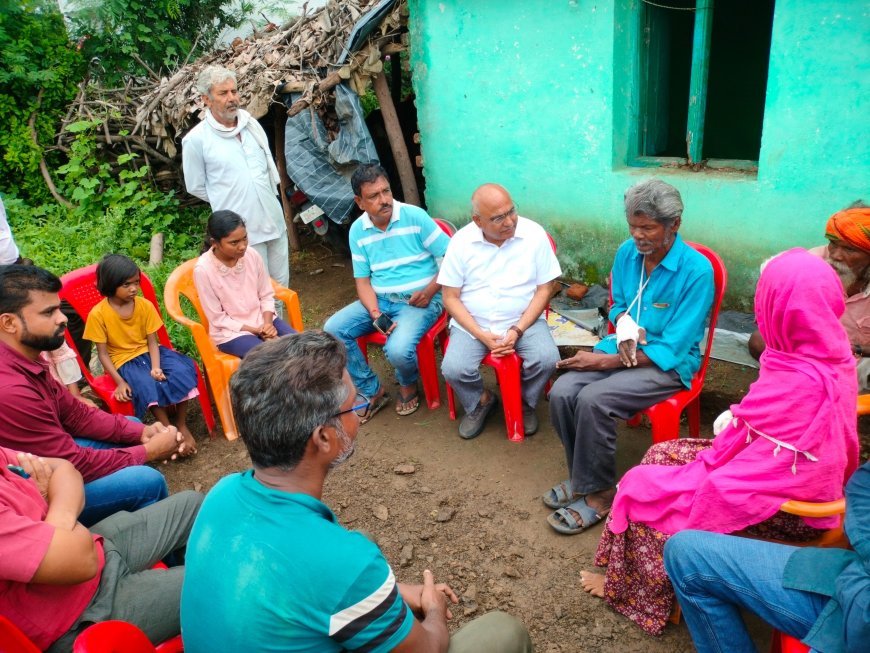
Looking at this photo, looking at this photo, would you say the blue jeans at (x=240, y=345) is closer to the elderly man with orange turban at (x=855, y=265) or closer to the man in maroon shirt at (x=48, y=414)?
the man in maroon shirt at (x=48, y=414)

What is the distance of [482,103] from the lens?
5.30 meters

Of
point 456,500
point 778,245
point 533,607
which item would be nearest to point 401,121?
point 778,245

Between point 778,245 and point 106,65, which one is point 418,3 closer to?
point 778,245

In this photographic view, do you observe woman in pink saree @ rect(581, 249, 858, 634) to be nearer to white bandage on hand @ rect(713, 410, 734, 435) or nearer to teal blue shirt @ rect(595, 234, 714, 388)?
white bandage on hand @ rect(713, 410, 734, 435)

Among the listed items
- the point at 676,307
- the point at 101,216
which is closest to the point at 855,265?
the point at 676,307

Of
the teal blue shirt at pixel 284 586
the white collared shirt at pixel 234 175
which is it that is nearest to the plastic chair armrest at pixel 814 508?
the teal blue shirt at pixel 284 586

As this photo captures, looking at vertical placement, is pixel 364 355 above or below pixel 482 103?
below

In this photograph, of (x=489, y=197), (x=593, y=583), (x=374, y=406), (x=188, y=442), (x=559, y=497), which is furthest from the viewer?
(x=374, y=406)

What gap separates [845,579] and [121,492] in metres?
2.68

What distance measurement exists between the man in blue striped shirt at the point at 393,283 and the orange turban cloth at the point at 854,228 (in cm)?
226

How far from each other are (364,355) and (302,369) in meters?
2.82

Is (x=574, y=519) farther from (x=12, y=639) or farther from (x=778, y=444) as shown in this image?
(x=12, y=639)

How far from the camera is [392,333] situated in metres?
4.20

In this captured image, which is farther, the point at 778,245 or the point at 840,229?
the point at 778,245
